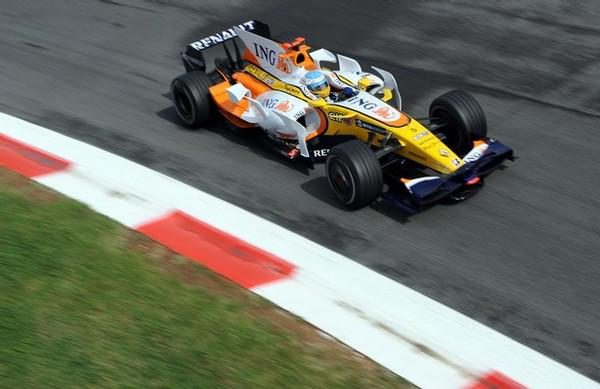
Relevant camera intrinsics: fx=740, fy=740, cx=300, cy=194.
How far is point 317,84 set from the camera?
7.80 meters

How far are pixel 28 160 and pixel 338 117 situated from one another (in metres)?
3.18

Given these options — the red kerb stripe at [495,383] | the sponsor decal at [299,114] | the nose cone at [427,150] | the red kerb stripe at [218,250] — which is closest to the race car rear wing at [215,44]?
the sponsor decal at [299,114]

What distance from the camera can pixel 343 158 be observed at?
672 centimetres

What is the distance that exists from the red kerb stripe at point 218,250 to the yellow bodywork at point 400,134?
1.85 m

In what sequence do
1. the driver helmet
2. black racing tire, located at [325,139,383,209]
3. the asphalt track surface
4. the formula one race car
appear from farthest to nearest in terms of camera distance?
the driver helmet < the formula one race car < black racing tire, located at [325,139,383,209] < the asphalt track surface

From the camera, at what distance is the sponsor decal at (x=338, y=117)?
737 cm

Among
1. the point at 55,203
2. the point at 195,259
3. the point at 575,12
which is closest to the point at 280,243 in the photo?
the point at 195,259

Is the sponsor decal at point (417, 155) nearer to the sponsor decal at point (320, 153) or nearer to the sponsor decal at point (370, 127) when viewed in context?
the sponsor decal at point (370, 127)

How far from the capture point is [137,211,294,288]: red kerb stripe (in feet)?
18.8

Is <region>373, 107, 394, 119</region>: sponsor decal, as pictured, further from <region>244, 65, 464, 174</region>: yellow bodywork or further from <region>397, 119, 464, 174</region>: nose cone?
<region>397, 119, 464, 174</region>: nose cone

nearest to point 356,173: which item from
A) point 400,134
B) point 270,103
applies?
point 400,134

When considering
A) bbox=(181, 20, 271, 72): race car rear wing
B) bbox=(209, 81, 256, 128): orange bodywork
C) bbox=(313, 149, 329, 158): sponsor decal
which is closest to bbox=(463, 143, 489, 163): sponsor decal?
bbox=(313, 149, 329, 158): sponsor decal

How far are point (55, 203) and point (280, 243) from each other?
202cm

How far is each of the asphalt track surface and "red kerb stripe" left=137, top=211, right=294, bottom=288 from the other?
2.67 ft
